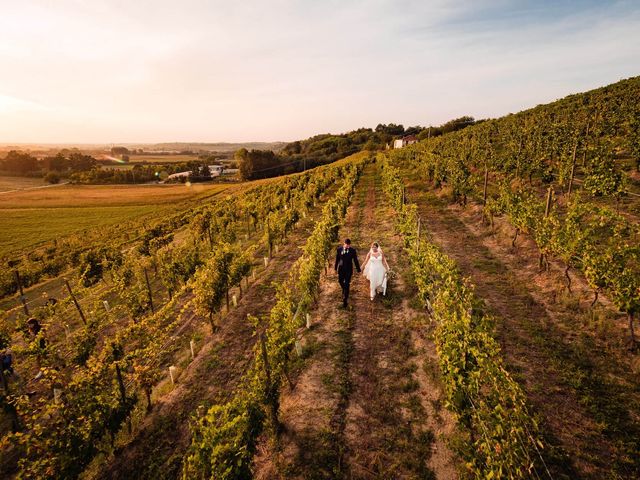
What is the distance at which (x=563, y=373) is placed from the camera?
666cm

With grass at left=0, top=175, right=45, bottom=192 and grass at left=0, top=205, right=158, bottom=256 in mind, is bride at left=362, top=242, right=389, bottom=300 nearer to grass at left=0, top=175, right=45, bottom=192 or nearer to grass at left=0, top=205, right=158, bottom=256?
grass at left=0, top=205, right=158, bottom=256

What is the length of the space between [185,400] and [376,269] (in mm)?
6255

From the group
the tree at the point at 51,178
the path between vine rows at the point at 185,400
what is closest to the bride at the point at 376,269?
the path between vine rows at the point at 185,400

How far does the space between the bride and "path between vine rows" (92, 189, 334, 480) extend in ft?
12.3

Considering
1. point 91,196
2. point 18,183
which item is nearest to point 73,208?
point 91,196

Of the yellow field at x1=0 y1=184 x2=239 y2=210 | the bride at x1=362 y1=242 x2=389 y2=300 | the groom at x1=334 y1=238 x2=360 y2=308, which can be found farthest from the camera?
the yellow field at x1=0 y1=184 x2=239 y2=210

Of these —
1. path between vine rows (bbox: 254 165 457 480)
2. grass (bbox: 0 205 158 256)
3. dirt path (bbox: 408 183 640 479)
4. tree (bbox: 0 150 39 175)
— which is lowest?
grass (bbox: 0 205 158 256)

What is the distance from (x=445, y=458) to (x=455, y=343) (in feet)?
6.01

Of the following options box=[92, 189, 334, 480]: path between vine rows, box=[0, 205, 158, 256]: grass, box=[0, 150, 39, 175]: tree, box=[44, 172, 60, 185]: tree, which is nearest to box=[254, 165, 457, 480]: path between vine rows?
box=[92, 189, 334, 480]: path between vine rows

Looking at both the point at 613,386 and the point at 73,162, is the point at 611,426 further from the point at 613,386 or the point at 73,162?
the point at 73,162

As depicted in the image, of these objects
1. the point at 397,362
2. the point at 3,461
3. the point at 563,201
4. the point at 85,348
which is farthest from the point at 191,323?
the point at 563,201

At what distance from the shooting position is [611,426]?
542 cm

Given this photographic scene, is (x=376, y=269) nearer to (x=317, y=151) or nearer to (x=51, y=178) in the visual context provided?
(x=51, y=178)

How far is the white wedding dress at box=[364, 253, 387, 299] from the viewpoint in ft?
33.1
